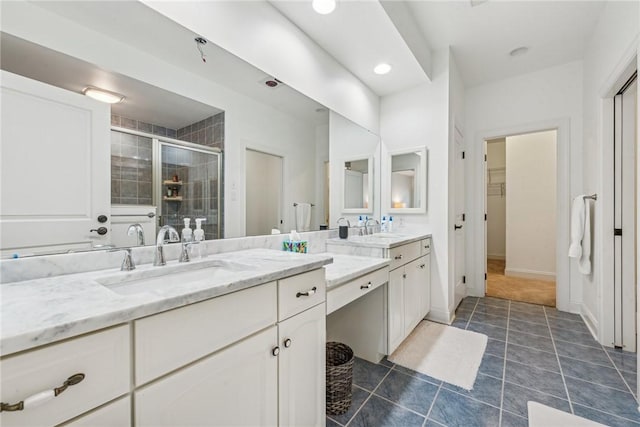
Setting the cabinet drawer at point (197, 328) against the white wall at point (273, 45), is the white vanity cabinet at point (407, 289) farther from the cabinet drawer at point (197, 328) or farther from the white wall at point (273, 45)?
the white wall at point (273, 45)

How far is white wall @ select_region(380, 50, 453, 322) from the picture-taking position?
266cm

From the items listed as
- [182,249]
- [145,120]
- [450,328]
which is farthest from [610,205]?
[145,120]

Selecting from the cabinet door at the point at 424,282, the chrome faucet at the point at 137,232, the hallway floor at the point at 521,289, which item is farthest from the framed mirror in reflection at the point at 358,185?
the hallway floor at the point at 521,289

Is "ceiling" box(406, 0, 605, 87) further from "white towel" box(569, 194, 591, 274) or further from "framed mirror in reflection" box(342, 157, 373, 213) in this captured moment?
"white towel" box(569, 194, 591, 274)

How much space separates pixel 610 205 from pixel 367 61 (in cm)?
227

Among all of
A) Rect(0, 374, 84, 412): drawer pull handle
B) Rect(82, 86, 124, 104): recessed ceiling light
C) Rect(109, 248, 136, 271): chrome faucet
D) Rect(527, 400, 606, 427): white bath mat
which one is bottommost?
Rect(527, 400, 606, 427): white bath mat

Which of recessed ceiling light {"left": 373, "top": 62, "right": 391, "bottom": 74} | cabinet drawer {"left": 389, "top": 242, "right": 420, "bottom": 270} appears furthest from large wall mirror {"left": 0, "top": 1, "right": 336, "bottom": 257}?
recessed ceiling light {"left": 373, "top": 62, "right": 391, "bottom": 74}

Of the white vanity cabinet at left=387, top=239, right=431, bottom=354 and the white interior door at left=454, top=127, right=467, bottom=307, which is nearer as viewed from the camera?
the white vanity cabinet at left=387, top=239, right=431, bottom=354

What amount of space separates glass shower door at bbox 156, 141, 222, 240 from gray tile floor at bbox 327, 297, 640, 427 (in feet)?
4.16

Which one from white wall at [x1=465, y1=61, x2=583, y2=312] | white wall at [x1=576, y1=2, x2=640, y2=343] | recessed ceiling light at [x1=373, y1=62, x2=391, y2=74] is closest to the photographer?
white wall at [x1=576, y1=2, x2=640, y2=343]

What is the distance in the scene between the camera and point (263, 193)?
5.88 feet

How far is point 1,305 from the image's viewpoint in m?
0.65

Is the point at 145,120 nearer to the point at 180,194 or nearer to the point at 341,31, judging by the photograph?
the point at 180,194

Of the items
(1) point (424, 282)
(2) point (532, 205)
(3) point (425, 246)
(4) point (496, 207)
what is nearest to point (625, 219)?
(3) point (425, 246)
